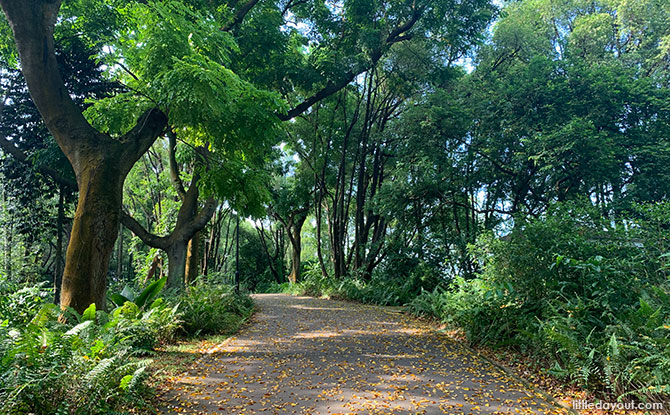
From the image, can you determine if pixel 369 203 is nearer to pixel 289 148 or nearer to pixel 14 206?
pixel 289 148

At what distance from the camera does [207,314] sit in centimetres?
826

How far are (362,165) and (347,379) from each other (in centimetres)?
1232

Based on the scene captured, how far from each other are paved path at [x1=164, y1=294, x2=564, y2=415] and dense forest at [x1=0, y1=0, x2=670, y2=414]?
677 mm

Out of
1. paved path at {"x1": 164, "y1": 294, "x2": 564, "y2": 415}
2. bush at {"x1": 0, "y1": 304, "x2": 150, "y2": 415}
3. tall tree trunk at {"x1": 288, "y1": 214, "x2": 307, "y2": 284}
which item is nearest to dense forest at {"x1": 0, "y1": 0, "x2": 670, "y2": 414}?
bush at {"x1": 0, "y1": 304, "x2": 150, "y2": 415}

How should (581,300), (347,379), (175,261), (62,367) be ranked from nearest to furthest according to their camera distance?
(62,367) < (347,379) < (581,300) < (175,261)

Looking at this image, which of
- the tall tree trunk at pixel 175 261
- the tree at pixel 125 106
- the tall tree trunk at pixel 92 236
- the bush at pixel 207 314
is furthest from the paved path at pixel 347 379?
the tall tree trunk at pixel 175 261

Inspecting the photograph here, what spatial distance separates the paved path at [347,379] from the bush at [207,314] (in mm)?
587

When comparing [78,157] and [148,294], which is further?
[148,294]

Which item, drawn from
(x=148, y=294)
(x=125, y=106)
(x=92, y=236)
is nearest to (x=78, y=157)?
(x=92, y=236)

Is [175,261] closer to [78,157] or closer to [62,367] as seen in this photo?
[78,157]

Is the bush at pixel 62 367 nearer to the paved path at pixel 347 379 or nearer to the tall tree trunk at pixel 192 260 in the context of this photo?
the paved path at pixel 347 379

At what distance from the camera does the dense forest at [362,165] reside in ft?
17.0

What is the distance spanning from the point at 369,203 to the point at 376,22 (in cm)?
686

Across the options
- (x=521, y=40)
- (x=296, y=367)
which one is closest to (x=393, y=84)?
(x=521, y=40)
